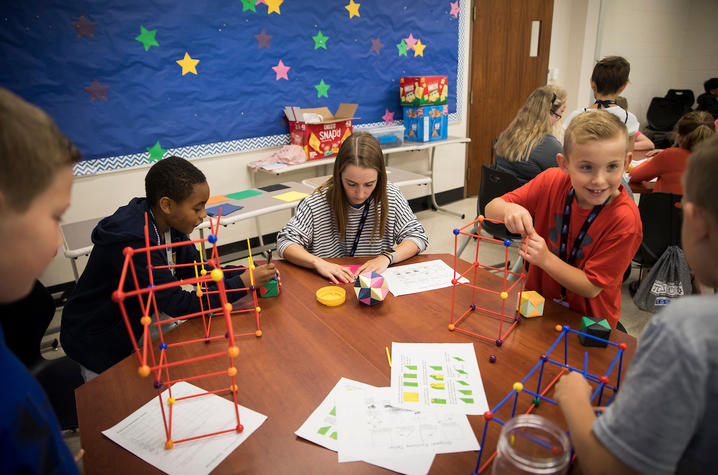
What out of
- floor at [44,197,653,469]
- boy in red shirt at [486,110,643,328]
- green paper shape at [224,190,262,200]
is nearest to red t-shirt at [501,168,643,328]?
boy in red shirt at [486,110,643,328]

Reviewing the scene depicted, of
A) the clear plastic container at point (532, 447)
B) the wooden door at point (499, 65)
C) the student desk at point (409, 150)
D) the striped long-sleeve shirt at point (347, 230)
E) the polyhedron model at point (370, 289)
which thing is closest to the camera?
the clear plastic container at point (532, 447)

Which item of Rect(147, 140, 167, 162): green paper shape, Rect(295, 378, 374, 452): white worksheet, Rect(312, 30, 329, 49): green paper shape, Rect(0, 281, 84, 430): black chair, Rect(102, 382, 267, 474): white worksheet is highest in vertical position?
Rect(312, 30, 329, 49): green paper shape

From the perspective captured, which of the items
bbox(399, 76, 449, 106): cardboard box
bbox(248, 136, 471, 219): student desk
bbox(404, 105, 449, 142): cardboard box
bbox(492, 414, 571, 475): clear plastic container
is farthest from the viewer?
bbox(404, 105, 449, 142): cardboard box

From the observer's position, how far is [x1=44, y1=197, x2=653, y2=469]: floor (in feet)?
8.37

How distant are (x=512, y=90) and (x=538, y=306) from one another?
464cm

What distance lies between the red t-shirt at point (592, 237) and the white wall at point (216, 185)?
2511 millimetres

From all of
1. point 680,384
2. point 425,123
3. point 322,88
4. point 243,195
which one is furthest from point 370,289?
point 425,123

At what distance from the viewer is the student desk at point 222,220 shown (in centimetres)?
239

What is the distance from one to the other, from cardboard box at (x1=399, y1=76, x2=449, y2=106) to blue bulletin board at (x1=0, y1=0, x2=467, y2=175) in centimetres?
13

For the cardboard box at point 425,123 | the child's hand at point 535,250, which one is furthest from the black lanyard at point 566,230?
the cardboard box at point 425,123

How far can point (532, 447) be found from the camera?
76 cm

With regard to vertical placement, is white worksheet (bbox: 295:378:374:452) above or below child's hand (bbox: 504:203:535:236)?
below

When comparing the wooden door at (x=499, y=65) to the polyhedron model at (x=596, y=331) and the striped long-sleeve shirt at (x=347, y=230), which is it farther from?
the polyhedron model at (x=596, y=331)

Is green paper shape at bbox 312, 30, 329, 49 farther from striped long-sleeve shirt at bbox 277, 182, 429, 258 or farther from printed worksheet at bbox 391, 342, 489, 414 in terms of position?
printed worksheet at bbox 391, 342, 489, 414
